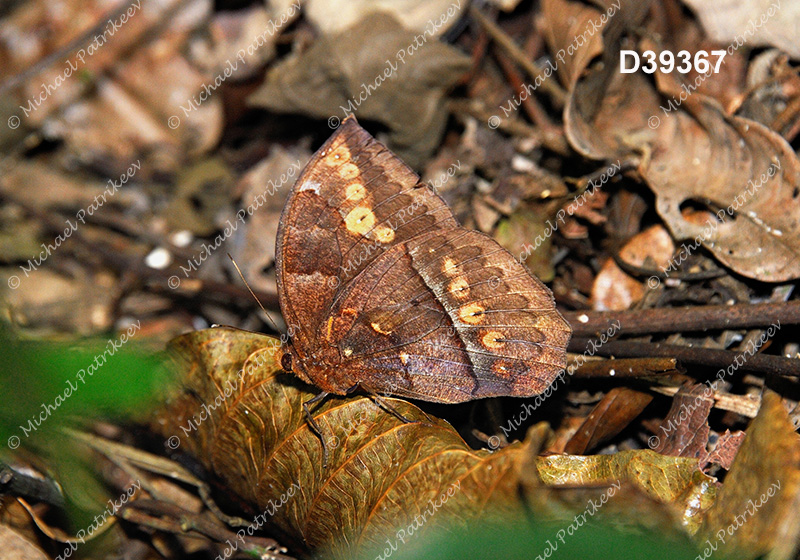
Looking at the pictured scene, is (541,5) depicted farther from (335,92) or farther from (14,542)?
(14,542)

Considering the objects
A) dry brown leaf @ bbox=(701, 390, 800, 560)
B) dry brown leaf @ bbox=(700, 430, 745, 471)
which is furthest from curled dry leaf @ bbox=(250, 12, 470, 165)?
dry brown leaf @ bbox=(701, 390, 800, 560)

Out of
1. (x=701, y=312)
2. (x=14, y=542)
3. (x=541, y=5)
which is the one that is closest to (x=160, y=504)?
(x=14, y=542)

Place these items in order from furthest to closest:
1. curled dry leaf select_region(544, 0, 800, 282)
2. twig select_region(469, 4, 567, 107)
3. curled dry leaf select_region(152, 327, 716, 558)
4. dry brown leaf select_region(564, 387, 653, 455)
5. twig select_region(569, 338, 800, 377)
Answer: twig select_region(469, 4, 567, 107), curled dry leaf select_region(544, 0, 800, 282), dry brown leaf select_region(564, 387, 653, 455), twig select_region(569, 338, 800, 377), curled dry leaf select_region(152, 327, 716, 558)

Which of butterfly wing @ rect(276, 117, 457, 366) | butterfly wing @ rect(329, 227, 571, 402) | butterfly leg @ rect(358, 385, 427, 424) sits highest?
butterfly wing @ rect(276, 117, 457, 366)

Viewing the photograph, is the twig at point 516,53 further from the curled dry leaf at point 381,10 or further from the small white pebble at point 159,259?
the small white pebble at point 159,259

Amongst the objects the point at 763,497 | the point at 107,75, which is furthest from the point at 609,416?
the point at 107,75

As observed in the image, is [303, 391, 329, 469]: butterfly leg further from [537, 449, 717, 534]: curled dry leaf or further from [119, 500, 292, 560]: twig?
[537, 449, 717, 534]: curled dry leaf

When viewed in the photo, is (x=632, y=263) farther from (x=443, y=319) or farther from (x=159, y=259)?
(x=159, y=259)

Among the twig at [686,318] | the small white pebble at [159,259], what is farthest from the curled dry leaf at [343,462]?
the small white pebble at [159,259]
